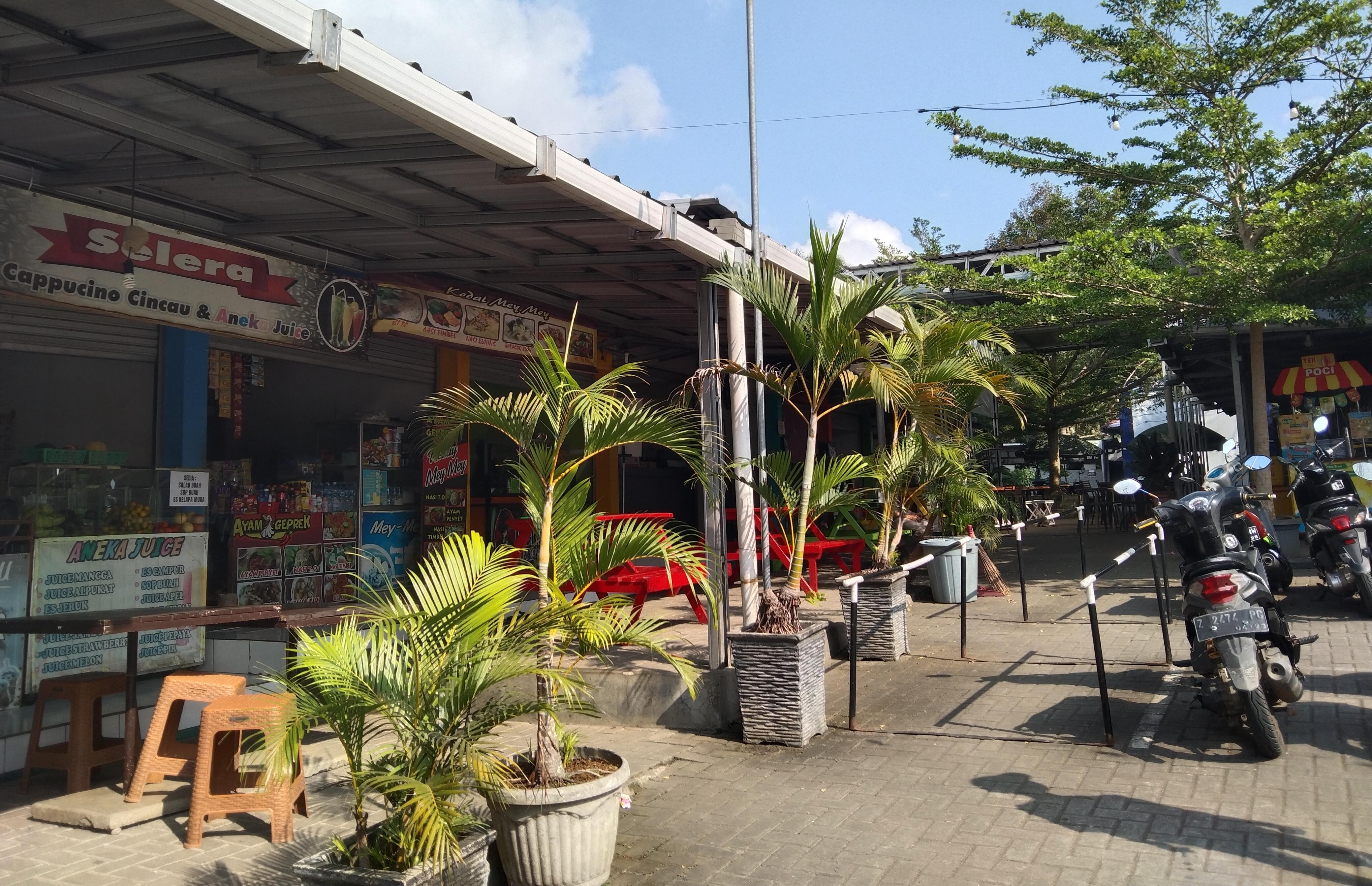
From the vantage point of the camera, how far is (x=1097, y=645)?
17.6 ft

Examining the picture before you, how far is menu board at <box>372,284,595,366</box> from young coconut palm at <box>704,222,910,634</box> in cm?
191

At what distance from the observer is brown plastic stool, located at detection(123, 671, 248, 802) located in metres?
4.72

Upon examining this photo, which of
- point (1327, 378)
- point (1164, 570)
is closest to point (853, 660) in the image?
point (1164, 570)

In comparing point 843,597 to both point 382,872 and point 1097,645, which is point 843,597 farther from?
point 382,872

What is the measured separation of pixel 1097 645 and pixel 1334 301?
8325 mm

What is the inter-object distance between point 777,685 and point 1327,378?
12.6m

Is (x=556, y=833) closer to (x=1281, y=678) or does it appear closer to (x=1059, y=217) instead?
(x=1281, y=678)

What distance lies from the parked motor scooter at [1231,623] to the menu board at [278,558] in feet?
20.3

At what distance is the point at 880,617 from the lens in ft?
26.3

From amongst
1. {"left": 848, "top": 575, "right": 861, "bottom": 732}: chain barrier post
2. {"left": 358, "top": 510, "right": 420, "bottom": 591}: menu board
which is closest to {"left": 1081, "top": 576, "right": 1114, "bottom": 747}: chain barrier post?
{"left": 848, "top": 575, "right": 861, "bottom": 732}: chain barrier post

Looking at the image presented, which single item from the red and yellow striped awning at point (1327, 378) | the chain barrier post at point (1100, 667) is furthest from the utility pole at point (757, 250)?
the red and yellow striped awning at point (1327, 378)

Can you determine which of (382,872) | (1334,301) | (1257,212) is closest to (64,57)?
(382,872)

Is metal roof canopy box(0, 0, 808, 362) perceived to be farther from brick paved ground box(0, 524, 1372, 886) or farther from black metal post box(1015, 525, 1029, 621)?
brick paved ground box(0, 524, 1372, 886)

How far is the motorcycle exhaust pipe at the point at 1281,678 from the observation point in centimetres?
525
